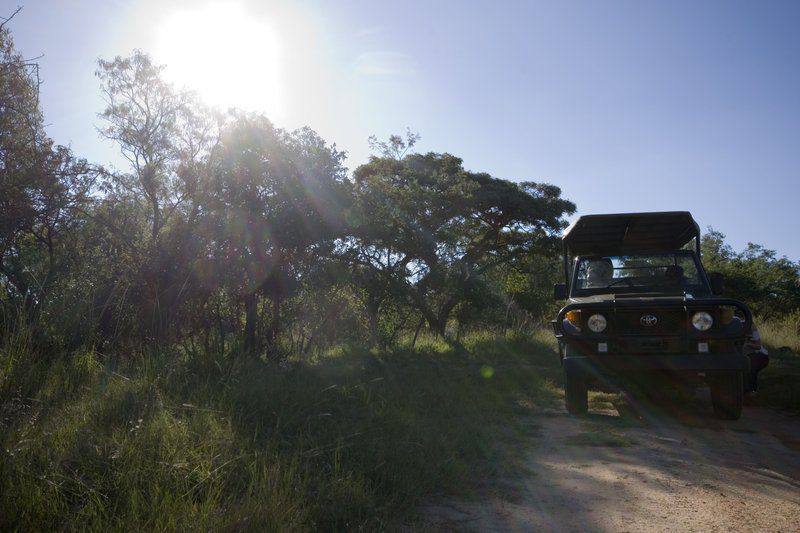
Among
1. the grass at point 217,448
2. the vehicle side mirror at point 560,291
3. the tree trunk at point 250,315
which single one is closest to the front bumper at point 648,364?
the grass at point 217,448

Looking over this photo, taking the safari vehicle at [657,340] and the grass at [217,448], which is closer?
the grass at [217,448]

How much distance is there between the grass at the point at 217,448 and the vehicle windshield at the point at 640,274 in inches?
97.6

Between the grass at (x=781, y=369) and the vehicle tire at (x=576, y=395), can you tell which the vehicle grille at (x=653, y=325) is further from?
the grass at (x=781, y=369)

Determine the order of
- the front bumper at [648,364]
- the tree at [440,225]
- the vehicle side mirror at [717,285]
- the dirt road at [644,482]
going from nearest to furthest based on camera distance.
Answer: the dirt road at [644,482] → the front bumper at [648,364] → the vehicle side mirror at [717,285] → the tree at [440,225]

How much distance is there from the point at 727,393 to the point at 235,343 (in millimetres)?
5313

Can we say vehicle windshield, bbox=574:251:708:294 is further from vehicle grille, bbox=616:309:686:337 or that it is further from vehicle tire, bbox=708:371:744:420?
vehicle tire, bbox=708:371:744:420

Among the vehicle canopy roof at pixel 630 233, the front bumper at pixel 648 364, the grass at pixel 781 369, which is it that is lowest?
the grass at pixel 781 369

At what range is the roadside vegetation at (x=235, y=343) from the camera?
3295 millimetres

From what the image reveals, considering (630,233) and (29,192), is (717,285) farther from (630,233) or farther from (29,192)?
(29,192)

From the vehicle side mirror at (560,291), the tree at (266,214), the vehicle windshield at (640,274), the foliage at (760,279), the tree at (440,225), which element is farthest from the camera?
the foliage at (760,279)

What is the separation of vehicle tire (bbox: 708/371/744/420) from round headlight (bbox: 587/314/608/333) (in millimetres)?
1221

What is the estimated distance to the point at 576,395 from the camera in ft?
22.2

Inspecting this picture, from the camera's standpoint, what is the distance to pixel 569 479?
14.5 feet

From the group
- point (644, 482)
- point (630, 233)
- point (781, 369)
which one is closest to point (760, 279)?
point (781, 369)
